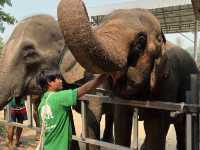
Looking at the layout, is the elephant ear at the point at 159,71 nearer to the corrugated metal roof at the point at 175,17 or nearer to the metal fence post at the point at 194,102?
the metal fence post at the point at 194,102

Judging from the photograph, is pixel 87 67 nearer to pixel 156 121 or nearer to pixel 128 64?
pixel 128 64

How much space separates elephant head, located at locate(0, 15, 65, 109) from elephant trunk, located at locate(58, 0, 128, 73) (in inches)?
62.9

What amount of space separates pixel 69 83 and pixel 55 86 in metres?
0.82

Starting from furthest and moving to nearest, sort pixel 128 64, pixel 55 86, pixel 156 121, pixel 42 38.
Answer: pixel 42 38, pixel 156 121, pixel 55 86, pixel 128 64

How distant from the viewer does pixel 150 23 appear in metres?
3.29

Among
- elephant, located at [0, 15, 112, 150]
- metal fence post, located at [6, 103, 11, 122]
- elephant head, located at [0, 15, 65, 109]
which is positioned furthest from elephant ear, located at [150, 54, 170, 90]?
metal fence post, located at [6, 103, 11, 122]

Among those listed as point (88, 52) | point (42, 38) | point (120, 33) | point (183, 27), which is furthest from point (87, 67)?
point (183, 27)

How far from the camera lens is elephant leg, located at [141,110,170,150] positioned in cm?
358

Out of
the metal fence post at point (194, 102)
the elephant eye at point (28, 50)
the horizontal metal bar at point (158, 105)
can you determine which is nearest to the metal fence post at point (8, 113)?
the elephant eye at point (28, 50)

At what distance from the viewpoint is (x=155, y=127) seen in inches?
142

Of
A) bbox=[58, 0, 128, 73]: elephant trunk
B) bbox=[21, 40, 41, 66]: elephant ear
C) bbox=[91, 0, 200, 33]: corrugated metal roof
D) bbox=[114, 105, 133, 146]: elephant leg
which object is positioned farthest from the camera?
bbox=[91, 0, 200, 33]: corrugated metal roof

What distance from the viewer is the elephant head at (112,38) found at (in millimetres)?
2428

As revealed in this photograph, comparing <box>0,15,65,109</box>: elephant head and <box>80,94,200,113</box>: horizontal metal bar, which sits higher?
<box>0,15,65,109</box>: elephant head

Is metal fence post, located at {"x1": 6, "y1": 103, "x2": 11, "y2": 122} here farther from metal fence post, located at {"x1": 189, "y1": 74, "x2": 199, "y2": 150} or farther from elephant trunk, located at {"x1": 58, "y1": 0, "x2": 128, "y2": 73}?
metal fence post, located at {"x1": 189, "y1": 74, "x2": 199, "y2": 150}
